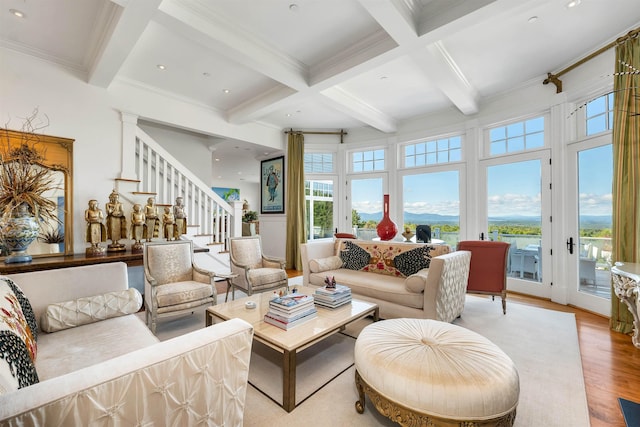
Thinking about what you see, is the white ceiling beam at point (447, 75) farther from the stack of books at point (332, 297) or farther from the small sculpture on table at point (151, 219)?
the small sculpture on table at point (151, 219)

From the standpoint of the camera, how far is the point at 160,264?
2.87 meters

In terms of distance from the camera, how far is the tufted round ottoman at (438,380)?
1219 mm

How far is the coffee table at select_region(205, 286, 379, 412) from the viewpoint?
1.60 m

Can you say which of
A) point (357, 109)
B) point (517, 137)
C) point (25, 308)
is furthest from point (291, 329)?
point (517, 137)

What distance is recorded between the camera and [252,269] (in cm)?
365

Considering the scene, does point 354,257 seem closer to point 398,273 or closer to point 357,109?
point 398,273

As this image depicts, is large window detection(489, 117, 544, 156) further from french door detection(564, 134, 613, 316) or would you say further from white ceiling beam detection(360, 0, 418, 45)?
white ceiling beam detection(360, 0, 418, 45)

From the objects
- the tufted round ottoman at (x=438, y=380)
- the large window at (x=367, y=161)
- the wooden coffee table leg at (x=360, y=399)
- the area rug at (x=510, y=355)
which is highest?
the large window at (x=367, y=161)

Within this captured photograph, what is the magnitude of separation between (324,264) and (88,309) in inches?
90.4

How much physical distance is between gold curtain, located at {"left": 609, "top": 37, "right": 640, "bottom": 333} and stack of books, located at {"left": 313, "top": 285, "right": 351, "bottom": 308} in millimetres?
2814

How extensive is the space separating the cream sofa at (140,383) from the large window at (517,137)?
4778mm

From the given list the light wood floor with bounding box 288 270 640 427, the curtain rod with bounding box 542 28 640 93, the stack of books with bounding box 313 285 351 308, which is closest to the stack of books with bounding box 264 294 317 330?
the stack of books with bounding box 313 285 351 308

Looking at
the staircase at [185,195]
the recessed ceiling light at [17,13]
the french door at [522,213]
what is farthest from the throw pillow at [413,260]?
the recessed ceiling light at [17,13]

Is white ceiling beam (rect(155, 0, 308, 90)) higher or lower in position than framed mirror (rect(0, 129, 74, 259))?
higher
